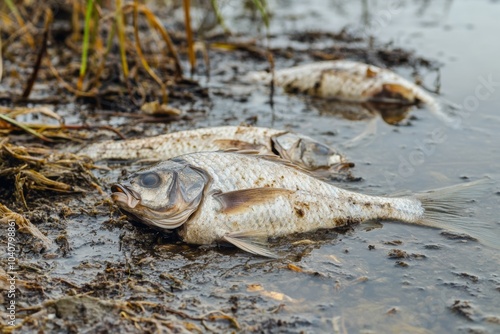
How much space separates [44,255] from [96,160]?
2043mm

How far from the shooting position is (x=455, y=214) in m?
5.41

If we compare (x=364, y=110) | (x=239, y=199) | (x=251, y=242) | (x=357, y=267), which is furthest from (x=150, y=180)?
(x=364, y=110)

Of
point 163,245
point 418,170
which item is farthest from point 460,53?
point 163,245

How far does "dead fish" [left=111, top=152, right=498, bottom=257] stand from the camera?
483cm

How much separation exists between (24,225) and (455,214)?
3.36 meters

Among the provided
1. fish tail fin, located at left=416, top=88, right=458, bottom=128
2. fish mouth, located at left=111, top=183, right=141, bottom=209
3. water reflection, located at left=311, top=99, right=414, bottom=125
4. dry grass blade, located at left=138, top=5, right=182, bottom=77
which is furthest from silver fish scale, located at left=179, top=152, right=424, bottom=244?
dry grass blade, located at left=138, top=5, right=182, bottom=77

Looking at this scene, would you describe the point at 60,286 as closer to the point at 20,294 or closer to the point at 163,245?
the point at 20,294

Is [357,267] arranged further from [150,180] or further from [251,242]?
[150,180]

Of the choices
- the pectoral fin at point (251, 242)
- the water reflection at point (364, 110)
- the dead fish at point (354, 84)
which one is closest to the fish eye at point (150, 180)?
the pectoral fin at point (251, 242)

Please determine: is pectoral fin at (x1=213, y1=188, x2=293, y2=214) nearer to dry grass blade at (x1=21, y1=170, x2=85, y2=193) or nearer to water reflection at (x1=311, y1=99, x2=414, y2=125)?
dry grass blade at (x1=21, y1=170, x2=85, y2=193)

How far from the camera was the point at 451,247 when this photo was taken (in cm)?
507

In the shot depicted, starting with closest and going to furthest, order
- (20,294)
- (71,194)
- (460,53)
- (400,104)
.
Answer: (20,294)
(71,194)
(400,104)
(460,53)

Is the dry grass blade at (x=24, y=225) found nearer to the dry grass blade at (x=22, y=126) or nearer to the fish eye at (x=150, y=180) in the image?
the fish eye at (x=150, y=180)

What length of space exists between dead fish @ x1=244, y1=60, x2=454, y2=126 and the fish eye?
5.03 metres
